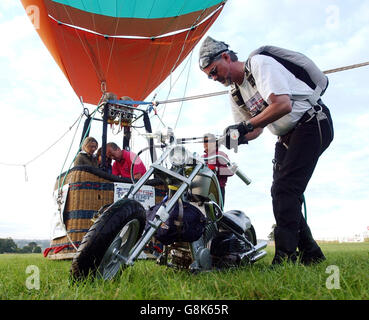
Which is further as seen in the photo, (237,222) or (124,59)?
(124,59)

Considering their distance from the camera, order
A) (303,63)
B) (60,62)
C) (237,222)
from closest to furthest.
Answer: (303,63), (237,222), (60,62)

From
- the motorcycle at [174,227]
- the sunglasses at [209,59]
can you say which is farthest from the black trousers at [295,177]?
the sunglasses at [209,59]

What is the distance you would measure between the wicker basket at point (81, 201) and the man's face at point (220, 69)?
7.42 feet

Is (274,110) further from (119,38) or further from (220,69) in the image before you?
(119,38)

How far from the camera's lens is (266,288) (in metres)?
1.45

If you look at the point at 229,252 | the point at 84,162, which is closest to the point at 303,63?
the point at 229,252

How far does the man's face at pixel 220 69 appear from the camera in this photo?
2354 mm

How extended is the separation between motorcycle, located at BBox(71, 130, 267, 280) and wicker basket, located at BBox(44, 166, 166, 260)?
195 cm

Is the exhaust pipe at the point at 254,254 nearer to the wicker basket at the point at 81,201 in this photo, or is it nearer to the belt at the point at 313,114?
the belt at the point at 313,114

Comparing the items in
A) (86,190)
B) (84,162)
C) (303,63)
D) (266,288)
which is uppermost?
(303,63)
